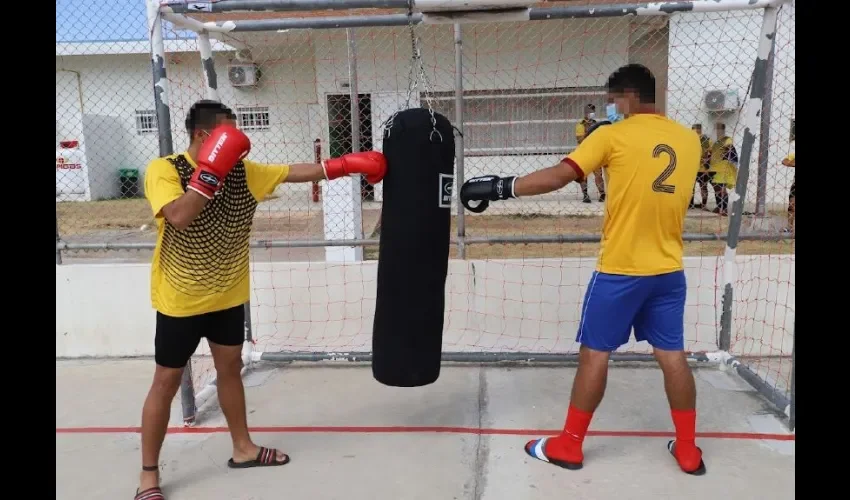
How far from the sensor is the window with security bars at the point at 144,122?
13.8 meters

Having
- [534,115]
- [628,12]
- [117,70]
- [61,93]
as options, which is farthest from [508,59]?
[61,93]

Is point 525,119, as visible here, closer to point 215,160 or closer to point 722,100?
point 722,100

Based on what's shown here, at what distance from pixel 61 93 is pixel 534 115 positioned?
1167 cm

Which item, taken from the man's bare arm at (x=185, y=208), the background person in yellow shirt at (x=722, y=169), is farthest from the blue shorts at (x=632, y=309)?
the background person in yellow shirt at (x=722, y=169)

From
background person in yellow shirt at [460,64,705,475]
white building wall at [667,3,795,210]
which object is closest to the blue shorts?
background person in yellow shirt at [460,64,705,475]

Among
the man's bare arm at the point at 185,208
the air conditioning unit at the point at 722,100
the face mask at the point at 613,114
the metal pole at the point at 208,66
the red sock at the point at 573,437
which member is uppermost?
the air conditioning unit at the point at 722,100

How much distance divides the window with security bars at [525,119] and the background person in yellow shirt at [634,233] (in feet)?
13.2

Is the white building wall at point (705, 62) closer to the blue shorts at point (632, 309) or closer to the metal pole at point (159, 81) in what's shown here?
the blue shorts at point (632, 309)

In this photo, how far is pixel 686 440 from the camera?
2.86m

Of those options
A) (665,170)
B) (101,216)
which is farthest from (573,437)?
(101,216)

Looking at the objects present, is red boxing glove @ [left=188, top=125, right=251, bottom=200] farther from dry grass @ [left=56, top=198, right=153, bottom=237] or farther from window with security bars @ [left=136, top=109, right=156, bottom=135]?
window with security bars @ [left=136, top=109, right=156, bottom=135]

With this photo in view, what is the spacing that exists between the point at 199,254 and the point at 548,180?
1.54 meters

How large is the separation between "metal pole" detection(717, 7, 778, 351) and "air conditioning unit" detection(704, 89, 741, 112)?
16.1 ft
